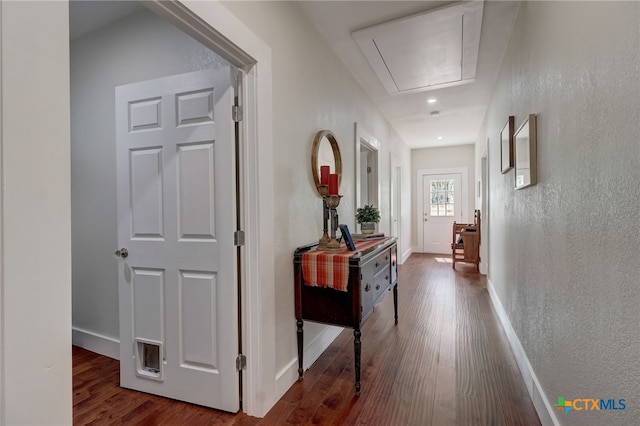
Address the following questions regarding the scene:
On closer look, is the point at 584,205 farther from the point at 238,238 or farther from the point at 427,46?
the point at 427,46

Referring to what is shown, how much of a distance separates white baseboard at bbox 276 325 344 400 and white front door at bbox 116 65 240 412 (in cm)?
30

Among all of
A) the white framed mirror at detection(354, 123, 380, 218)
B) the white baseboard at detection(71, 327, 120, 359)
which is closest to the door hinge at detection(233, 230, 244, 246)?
the white baseboard at detection(71, 327, 120, 359)

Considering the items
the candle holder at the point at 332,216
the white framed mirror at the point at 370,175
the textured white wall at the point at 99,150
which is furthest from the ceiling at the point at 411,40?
the candle holder at the point at 332,216

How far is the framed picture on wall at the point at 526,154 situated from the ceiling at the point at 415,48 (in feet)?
3.00

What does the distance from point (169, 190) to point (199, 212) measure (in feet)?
0.81

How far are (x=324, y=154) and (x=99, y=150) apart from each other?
172 cm

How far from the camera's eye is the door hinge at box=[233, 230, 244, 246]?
65.0 inches

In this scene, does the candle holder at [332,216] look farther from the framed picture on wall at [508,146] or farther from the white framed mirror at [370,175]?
the white framed mirror at [370,175]

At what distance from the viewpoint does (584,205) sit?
44.7 inches

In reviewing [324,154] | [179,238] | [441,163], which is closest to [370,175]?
[324,154]

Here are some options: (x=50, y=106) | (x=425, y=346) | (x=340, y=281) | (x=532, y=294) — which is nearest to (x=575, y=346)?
(x=532, y=294)

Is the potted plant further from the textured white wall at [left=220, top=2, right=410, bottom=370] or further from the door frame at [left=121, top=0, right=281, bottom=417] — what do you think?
the door frame at [left=121, top=0, right=281, bottom=417]

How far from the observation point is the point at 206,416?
165cm

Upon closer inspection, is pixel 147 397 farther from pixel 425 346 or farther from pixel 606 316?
pixel 606 316
